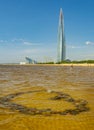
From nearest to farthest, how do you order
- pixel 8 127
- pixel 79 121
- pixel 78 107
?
1. pixel 8 127
2. pixel 79 121
3. pixel 78 107

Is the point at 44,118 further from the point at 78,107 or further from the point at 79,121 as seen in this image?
the point at 78,107

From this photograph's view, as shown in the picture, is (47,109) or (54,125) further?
(47,109)

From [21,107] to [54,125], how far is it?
3.31 meters

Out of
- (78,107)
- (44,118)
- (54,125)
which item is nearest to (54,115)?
(44,118)

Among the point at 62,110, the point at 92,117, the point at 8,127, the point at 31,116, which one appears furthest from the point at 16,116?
the point at 92,117

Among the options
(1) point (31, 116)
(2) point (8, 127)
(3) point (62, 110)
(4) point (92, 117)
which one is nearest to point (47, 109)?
(3) point (62, 110)

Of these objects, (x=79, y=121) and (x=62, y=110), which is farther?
(x=62, y=110)

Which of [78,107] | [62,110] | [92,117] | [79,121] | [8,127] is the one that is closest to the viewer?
[8,127]

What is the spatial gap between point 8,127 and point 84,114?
10.9 feet

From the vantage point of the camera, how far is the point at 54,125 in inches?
331

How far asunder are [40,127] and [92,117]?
2300mm

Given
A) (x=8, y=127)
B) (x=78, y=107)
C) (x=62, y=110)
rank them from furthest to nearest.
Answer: (x=78, y=107) → (x=62, y=110) → (x=8, y=127)

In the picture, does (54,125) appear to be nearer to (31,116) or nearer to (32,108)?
(31,116)

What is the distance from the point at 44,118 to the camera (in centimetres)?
920
